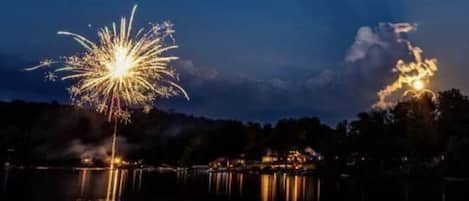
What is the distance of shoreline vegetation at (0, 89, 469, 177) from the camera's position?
380ft

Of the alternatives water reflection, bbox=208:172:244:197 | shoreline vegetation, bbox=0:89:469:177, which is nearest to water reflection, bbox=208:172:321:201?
water reflection, bbox=208:172:244:197

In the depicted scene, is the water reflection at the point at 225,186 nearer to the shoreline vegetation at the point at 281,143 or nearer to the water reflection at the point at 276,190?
the water reflection at the point at 276,190

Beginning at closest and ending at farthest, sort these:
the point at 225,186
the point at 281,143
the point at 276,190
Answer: the point at 276,190 → the point at 225,186 → the point at 281,143

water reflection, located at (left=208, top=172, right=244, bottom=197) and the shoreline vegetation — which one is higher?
the shoreline vegetation

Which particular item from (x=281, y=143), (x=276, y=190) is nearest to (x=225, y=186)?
(x=276, y=190)

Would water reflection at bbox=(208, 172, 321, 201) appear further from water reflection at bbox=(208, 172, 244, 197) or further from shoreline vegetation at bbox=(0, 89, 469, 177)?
shoreline vegetation at bbox=(0, 89, 469, 177)

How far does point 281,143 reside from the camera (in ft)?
527

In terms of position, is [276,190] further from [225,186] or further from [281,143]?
[281,143]

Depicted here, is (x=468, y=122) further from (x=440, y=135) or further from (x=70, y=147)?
(x=70, y=147)

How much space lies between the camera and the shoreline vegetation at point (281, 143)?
380ft

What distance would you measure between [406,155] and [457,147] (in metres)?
20.3

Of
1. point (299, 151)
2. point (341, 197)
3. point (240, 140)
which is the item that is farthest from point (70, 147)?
point (341, 197)

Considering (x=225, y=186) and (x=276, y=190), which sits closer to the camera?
(x=276, y=190)

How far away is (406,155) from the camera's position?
397ft
